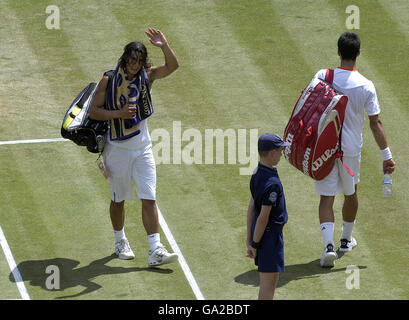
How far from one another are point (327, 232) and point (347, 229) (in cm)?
46

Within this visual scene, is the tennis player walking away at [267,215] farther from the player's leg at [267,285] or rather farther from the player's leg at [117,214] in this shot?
the player's leg at [117,214]

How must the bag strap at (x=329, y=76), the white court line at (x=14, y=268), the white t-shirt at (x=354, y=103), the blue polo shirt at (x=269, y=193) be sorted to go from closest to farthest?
the blue polo shirt at (x=269, y=193) < the white court line at (x=14, y=268) < the white t-shirt at (x=354, y=103) < the bag strap at (x=329, y=76)

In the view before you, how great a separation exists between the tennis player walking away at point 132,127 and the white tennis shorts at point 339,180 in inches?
71.3

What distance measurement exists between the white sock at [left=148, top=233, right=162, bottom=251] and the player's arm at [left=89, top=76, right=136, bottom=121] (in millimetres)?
1323

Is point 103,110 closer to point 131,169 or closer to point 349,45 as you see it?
point 131,169

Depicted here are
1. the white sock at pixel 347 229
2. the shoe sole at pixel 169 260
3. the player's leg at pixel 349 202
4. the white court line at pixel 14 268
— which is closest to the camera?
the white court line at pixel 14 268

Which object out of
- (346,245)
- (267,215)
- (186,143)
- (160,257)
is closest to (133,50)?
(160,257)

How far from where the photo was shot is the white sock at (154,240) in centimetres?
1103

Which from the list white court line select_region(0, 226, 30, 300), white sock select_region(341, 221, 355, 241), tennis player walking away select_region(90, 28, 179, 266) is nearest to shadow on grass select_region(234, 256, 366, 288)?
white sock select_region(341, 221, 355, 241)

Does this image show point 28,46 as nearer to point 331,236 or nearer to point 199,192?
point 199,192

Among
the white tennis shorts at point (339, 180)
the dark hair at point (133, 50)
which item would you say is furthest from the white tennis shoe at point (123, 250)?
the white tennis shorts at point (339, 180)

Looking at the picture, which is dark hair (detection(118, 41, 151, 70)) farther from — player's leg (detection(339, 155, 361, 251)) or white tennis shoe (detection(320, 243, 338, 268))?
white tennis shoe (detection(320, 243, 338, 268))

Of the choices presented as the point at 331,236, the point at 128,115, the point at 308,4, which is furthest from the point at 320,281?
the point at 308,4

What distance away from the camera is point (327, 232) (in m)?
11.1
